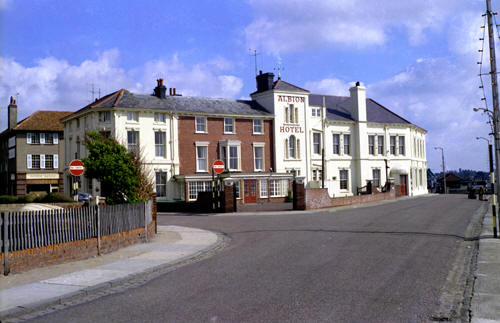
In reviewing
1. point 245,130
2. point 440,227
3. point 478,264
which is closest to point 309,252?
point 478,264

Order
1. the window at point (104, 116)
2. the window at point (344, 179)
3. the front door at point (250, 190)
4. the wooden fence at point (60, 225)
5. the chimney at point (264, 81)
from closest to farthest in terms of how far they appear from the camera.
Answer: the wooden fence at point (60, 225) < the window at point (104, 116) < the front door at point (250, 190) < the chimney at point (264, 81) < the window at point (344, 179)

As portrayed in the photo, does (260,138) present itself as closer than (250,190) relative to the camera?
No

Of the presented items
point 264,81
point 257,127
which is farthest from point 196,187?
point 264,81

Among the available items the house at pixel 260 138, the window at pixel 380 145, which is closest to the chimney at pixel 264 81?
the house at pixel 260 138

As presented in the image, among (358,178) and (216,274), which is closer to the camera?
(216,274)

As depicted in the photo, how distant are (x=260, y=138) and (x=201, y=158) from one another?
6417 mm

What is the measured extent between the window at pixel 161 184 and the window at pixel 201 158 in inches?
126

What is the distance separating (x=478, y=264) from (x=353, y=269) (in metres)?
3.14

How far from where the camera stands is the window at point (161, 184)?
143 feet

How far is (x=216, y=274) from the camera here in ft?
36.4

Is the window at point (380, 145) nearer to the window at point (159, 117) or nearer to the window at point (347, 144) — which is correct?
the window at point (347, 144)

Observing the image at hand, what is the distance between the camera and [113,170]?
19.2 m

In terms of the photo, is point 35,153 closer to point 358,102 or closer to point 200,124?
point 200,124

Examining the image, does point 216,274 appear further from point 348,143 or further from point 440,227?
point 348,143
